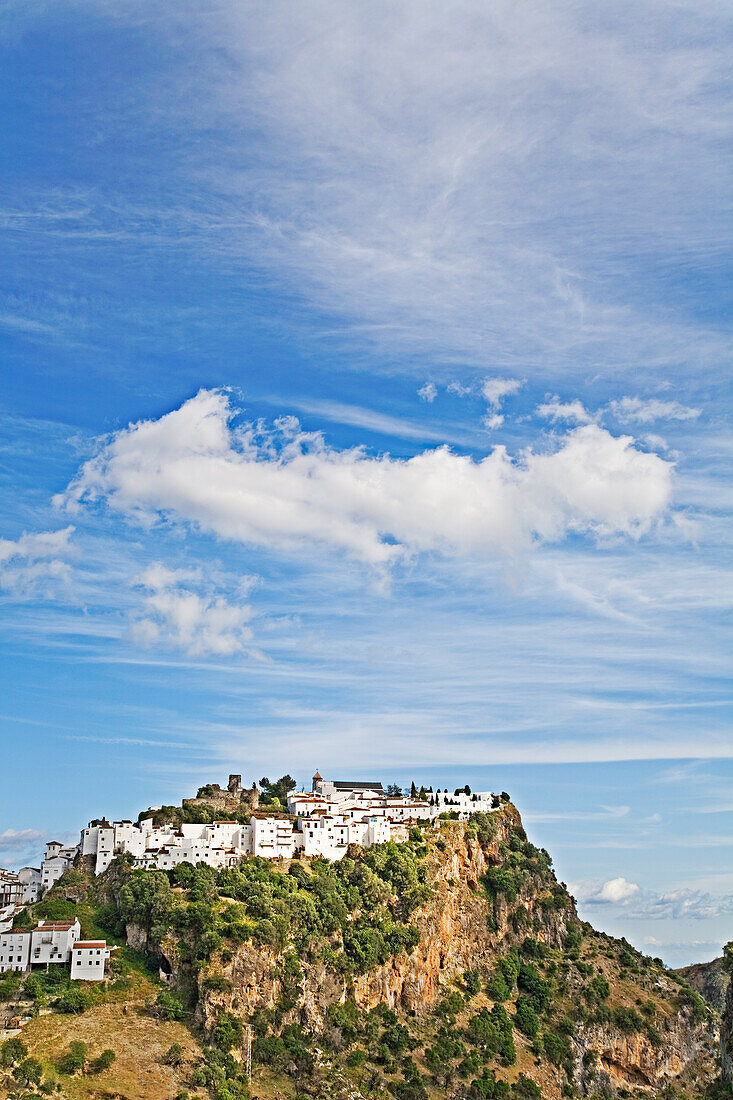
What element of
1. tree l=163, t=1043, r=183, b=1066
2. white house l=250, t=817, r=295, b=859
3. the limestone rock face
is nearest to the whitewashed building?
white house l=250, t=817, r=295, b=859

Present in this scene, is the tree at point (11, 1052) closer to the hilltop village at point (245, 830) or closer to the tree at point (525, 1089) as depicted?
the hilltop village at point (245, 830)

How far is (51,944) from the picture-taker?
8881 cm

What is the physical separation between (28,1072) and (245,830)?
36.0 meters

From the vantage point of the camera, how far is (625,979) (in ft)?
415

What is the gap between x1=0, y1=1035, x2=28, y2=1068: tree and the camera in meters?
75.9

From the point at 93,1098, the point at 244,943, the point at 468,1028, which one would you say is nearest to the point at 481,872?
the point at 468,1028

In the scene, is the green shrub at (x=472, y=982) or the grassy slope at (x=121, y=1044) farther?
the green shrub at (x=472, y=982)

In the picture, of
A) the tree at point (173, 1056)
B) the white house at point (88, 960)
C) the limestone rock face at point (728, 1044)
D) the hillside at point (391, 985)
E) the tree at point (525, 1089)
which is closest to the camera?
the tree at point (173, 1056)

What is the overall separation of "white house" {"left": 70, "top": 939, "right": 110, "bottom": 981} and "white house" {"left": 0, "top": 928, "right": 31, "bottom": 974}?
3.69 metres

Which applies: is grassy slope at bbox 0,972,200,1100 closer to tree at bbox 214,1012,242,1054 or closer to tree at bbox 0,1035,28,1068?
tree at bbox 0,1035,28,1068

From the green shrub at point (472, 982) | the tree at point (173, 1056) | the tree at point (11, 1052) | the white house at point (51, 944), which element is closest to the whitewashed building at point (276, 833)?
the white house at point (51, 944)

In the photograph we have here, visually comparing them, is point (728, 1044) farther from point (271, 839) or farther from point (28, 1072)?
point (28, 1072)

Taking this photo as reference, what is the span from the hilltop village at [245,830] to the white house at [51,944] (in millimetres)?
10169

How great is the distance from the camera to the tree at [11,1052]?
75.9 metres
